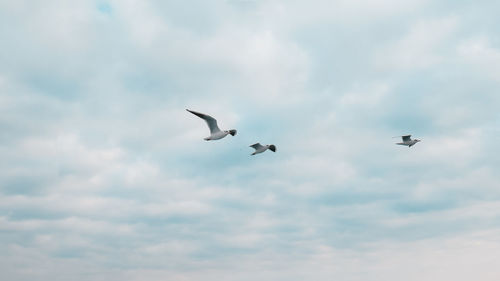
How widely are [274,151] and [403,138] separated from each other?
47.4 metres

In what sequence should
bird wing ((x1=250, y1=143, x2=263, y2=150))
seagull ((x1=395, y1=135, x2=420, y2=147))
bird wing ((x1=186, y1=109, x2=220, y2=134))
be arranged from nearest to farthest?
1. bird wing ((x1=186, y1=109, x2=220, y2=134))
2. bird wing ((x1=250, y1=143, x2=263, y2=150))
3. seagull ((x1=395, y1=135, x2=420, y2=147))

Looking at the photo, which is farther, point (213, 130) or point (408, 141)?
point (408, 141)

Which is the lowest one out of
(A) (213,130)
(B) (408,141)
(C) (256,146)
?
(A) (213,130)

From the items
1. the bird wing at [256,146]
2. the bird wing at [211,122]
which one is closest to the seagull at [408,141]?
the bird wing at [256,146]

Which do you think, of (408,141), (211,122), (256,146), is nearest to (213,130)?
(211,122)

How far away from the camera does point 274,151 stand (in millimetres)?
150875

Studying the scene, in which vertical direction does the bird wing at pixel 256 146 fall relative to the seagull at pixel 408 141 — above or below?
below

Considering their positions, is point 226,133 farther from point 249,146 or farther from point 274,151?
point 274,151

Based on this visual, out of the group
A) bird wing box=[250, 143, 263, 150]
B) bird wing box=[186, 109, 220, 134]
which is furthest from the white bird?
bird wing box=[250, 143, 263, 150]

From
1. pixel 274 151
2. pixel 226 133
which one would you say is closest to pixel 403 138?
pixel 274 151

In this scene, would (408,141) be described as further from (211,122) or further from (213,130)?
(211,122)

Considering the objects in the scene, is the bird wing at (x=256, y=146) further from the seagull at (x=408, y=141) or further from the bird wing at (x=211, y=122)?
the seagull at (x=408, y=141)

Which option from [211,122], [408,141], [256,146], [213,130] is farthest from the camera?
[408,141]

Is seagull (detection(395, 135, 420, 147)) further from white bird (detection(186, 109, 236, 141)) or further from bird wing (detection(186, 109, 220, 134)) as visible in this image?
bird wing (detection(186, 109, 220, 134))
